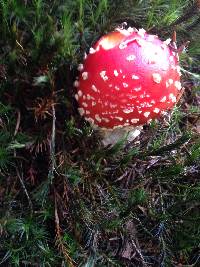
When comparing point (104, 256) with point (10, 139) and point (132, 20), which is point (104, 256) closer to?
point (10, 139)

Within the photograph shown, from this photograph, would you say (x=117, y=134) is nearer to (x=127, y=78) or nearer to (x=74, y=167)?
(x=74, y=167)

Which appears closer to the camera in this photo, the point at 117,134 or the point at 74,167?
the point at 74,167

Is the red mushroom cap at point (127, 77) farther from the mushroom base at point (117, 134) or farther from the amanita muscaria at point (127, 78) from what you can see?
the mushroom base at point (117, 134)

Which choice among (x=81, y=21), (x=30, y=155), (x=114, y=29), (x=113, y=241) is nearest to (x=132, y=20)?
(x=114, y=29)

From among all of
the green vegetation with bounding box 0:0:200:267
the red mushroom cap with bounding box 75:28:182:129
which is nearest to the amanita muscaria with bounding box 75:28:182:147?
the red mushroom cap with bounding box 75:28:182:129

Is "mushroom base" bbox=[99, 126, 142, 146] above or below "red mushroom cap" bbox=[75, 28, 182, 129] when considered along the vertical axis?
below

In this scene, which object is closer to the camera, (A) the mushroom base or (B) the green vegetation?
(B) the green vegetation

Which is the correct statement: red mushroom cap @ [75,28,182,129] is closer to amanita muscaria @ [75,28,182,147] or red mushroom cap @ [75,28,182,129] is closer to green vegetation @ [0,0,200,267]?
amanita muscaria @ [75,28,182,147]

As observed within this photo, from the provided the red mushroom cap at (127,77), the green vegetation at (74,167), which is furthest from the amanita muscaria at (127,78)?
the green vegetation at (74,167)

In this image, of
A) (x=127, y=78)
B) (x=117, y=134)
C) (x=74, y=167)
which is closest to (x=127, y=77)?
(x=127, y=78)
